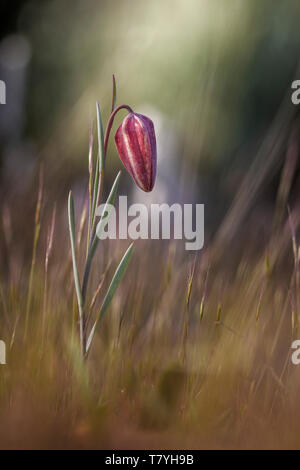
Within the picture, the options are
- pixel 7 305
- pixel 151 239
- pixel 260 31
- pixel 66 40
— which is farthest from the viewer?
pixel 260 31

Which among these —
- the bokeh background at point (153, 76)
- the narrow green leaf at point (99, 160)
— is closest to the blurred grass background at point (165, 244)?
the bokeh background at point (153, 76)

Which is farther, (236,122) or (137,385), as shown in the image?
(236,122)

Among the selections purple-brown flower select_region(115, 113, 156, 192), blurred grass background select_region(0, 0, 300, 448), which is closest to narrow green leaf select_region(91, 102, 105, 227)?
purple-brown flower select_region(115, 113, 156, 192)

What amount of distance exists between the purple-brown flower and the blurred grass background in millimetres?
159

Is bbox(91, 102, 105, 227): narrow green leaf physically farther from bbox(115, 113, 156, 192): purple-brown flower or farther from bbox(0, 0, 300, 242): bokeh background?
bbox(0, 0, 300, 242): bokeh background

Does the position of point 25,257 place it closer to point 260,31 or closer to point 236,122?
point 236,122

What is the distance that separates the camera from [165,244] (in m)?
0.93

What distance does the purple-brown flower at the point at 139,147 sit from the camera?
0.73 metres

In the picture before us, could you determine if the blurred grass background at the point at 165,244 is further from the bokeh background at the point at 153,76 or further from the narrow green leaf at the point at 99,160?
the narrow green leaf at the point at 99,160

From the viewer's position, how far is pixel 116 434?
704 millimetres

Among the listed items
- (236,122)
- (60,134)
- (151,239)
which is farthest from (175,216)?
(236,122)

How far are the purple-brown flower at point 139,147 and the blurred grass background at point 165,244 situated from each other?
159 millimetres

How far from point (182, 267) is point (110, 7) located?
0.46 m

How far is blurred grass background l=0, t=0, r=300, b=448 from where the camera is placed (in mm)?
718
